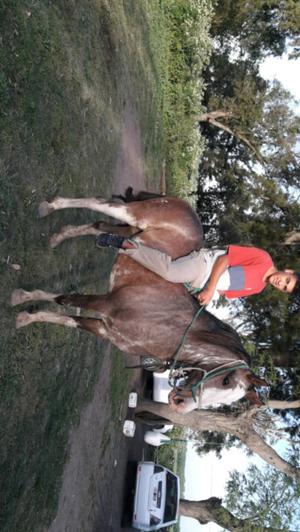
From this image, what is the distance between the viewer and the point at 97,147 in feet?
28.4

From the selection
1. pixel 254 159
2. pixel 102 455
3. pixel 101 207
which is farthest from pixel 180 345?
pixel 254 159

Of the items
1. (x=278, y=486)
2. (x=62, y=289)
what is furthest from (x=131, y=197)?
(x=278, y=486)

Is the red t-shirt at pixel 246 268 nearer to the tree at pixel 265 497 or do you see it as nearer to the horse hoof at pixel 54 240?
the horse hoof at pixel 54 240

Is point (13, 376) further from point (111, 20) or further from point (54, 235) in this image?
point (111, 20)

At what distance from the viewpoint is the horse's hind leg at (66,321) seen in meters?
5.25

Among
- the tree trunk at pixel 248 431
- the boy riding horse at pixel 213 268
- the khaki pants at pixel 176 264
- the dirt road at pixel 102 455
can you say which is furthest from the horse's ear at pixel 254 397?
the tree trunk at pixel 248 431

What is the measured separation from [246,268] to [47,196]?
2573mm

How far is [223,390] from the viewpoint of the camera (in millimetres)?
4508

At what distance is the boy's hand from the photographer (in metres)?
5.08

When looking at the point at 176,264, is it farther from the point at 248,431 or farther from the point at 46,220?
the point at 248,431

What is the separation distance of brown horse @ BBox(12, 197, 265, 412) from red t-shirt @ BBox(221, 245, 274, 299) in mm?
440

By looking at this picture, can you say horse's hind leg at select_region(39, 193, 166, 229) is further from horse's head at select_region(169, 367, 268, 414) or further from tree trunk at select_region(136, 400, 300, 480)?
tree trunk at select_region(136, 400, 300, 480)

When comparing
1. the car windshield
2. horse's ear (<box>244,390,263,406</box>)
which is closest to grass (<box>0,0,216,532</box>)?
horse's ear (<box>244,390,263,406</box>)

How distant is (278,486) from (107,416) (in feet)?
17.3
